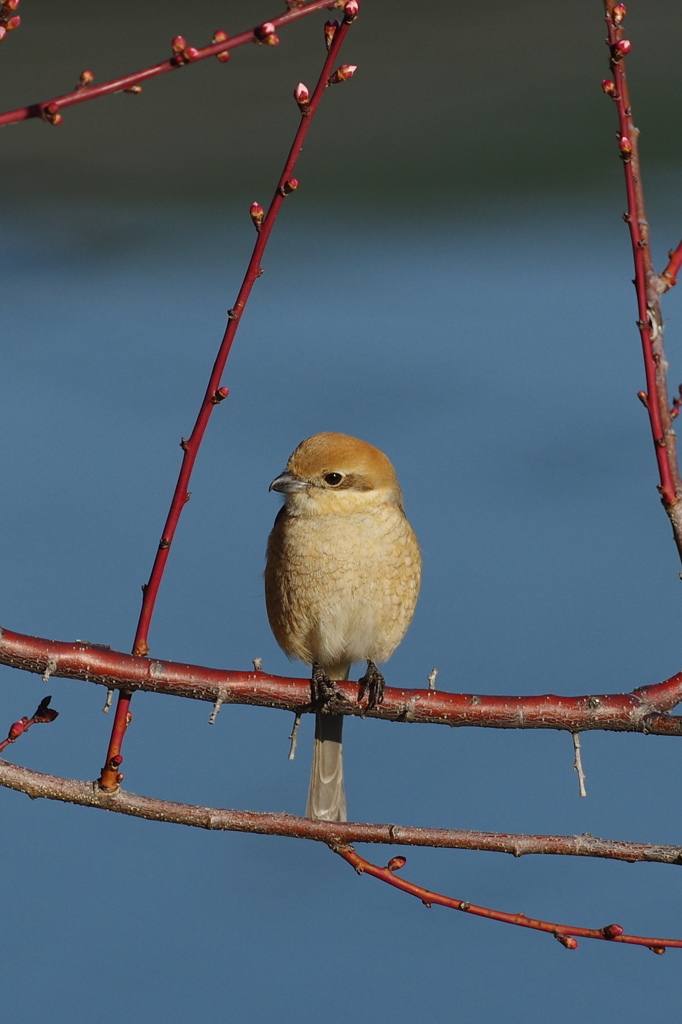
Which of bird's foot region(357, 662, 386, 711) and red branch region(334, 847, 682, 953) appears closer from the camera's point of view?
red branch region(334, 847, 682, 953)

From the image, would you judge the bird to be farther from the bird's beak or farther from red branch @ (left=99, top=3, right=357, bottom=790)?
red branch @ (left=99, top=3, right=357, bottom=790)

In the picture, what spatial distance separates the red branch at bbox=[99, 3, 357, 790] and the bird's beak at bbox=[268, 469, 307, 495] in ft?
3.03

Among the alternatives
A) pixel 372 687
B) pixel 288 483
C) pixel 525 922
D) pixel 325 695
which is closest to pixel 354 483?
pixel 288 483

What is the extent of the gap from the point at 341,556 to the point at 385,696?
2.17ft

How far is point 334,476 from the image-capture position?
261 centimetres

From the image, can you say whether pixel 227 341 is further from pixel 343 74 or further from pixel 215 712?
pixel 215 712

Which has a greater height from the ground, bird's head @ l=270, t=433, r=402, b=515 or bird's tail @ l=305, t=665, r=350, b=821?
bird's head @ l=270, t=433, r=402, b=515

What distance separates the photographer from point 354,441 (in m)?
2.59

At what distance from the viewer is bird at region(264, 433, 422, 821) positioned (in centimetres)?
260

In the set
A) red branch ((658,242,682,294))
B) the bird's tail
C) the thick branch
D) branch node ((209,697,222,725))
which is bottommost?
the thick branch

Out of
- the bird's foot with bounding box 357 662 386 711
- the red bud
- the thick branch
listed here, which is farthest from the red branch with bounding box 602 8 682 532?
the bird's foot with bounding box 357 662 386 711

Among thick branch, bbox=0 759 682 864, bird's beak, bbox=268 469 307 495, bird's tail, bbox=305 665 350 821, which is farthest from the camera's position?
bird's tail, bbox=305 665 350 821

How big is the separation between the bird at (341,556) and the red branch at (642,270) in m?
1.18

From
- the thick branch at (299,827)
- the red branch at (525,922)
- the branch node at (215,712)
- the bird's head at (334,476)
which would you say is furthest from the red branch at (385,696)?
the bird's head at (334,476)
